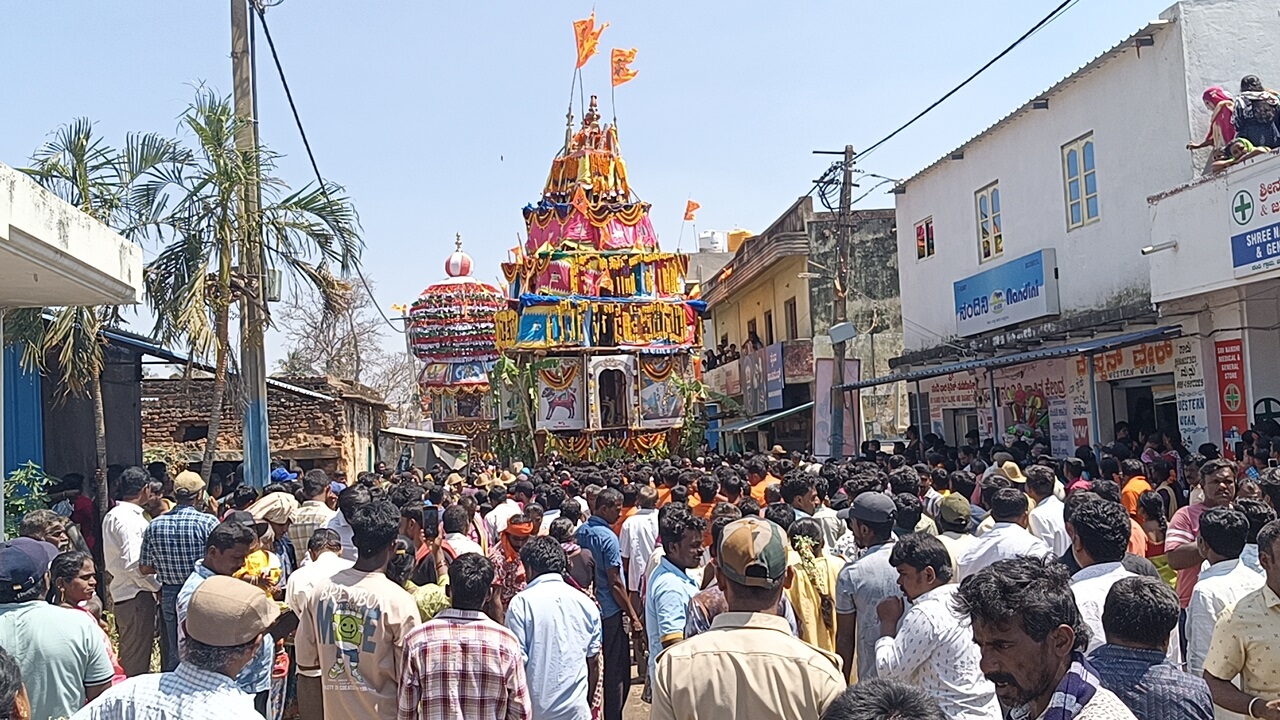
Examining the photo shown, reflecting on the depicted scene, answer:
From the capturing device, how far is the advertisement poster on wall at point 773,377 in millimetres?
28406

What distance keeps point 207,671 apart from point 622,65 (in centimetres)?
2969

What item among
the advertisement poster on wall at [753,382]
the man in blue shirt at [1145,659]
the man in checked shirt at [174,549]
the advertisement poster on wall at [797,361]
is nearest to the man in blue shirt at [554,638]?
the man in blue shirt at [1145,659]

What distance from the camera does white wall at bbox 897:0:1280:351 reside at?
46.6 feet

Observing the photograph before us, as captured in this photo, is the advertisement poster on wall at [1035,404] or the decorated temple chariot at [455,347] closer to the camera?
the advertisement poster on wall at [1035,404]

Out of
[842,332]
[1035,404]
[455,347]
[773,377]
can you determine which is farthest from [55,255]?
[455,347]

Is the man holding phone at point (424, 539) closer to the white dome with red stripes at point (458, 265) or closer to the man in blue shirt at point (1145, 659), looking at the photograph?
the man in blue shirt at point (1145, 659)

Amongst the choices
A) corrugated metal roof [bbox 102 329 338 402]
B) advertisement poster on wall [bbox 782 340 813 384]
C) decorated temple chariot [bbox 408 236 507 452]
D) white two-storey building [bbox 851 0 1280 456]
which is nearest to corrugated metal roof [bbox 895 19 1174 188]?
white two-storey building [bbox 851 0 1280 456]

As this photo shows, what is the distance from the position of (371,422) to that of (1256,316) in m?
19.8

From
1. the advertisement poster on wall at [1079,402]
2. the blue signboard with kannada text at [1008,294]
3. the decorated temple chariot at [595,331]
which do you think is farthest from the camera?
the decorated temple chariot at [595,331]

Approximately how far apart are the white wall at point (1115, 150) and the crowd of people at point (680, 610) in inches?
272

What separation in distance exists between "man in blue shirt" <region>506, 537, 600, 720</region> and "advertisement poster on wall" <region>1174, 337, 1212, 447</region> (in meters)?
10.8

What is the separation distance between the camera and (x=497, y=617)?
16.4 feet

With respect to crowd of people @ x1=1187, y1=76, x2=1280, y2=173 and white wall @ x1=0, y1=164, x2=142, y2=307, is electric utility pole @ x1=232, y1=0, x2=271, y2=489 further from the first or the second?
crowd of people @ x1=1187, y1=76, x2=1280, y2=173

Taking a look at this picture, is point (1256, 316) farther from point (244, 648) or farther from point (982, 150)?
point (244, 648)
